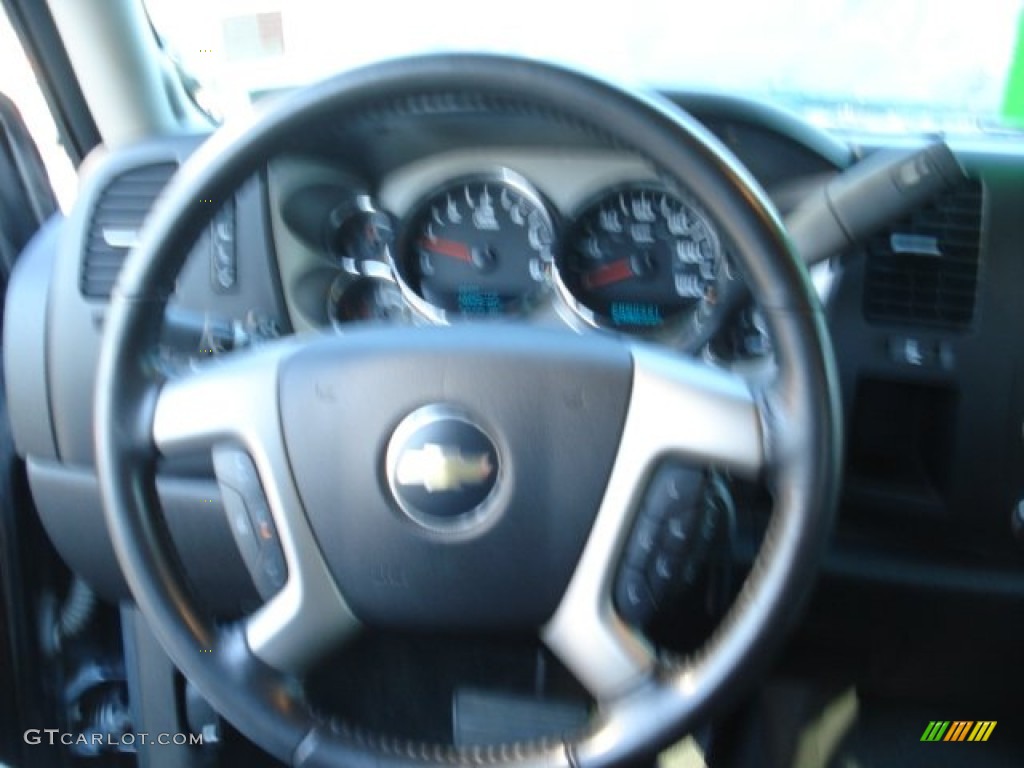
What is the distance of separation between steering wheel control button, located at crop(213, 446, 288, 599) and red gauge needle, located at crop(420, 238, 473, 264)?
0.65 metres

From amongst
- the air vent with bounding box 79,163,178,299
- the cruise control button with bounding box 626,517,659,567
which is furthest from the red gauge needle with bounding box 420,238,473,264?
the cruise control button with bounding box 626,517,659,567

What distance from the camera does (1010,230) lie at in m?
1.39

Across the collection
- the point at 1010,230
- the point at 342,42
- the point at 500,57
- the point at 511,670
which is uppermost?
the point at 500,57

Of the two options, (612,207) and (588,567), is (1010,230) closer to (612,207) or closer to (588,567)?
(612,207)

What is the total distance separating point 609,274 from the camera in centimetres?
158

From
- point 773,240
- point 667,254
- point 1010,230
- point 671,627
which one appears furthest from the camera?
point 667,254

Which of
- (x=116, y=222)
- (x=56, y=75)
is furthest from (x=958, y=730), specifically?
(x=56, y=75)

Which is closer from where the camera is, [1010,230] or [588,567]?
[588,567]

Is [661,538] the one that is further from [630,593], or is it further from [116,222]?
[116,222]

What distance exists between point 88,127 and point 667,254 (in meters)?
0.89

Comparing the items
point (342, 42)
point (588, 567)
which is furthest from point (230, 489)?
point (342, 42)

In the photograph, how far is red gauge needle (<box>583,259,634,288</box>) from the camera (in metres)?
1.58

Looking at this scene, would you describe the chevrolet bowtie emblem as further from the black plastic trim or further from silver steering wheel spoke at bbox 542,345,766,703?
the black plastic trim

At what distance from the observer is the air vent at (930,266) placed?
1.40 m
